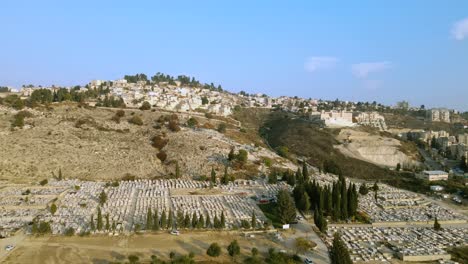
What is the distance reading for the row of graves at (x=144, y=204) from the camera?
108 feet

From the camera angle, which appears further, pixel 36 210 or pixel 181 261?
pixel 36 210

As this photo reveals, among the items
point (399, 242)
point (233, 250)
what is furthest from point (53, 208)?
point (399, 242)

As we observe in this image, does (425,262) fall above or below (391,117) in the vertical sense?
below

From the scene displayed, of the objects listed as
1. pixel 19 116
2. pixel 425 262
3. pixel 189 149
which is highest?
pixel 19 116

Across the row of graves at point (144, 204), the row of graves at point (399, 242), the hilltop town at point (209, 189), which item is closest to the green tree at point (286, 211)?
the hilltop town at point (209, 189)

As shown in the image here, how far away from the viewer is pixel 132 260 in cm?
2584

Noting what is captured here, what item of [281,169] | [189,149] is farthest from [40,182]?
[281,169]

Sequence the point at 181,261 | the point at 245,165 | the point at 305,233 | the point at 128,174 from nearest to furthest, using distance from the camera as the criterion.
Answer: the point at 181,261
the point at 305,233
the point at 128,174
the point at 245,165

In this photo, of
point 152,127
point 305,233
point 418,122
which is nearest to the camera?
point 305,233

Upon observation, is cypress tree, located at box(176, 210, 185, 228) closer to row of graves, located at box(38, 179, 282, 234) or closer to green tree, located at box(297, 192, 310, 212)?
row of graves, located at box(38, 179, 282, 234)

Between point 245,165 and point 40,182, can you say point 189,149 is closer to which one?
point 245,165

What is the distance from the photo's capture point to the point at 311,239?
31203 mm

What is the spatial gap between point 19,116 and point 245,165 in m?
35.8

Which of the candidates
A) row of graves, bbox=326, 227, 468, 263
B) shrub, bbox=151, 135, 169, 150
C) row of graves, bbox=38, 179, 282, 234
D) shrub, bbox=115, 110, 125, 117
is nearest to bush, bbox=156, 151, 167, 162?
shrub, bbox=151, 135, 169, 150
